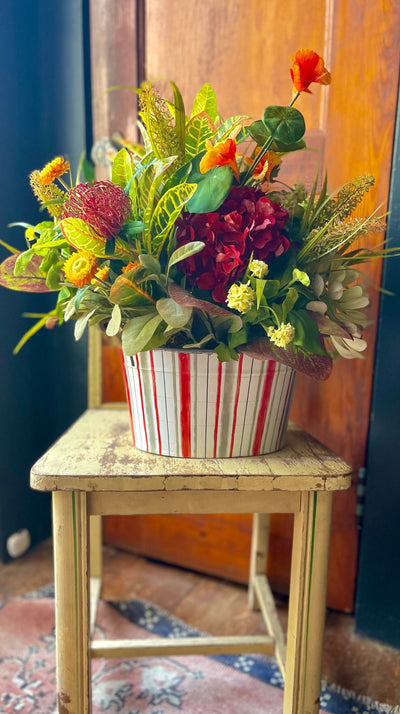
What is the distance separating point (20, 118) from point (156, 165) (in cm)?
74

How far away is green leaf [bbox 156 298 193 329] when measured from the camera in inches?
20.9

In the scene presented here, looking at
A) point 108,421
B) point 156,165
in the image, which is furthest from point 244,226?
point 108,421

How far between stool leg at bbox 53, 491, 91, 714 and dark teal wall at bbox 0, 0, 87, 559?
612 millimetres

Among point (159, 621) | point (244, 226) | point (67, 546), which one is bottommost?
point (159, 621)

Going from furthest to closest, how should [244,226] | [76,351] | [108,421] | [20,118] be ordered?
[76,351] → [20,118] → [108,421] → [244,226]

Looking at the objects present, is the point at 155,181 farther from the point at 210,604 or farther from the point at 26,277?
the point at 210,604

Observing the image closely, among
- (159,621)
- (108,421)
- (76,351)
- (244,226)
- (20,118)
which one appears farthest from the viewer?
(76,351)

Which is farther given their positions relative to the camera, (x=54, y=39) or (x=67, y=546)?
(x=54, y=39)

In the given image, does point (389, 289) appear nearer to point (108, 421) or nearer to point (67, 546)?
point (108, 421)

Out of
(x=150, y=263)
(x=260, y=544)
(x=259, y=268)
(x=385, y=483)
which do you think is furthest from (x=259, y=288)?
(x=260, y=544)

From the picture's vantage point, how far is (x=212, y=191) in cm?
52

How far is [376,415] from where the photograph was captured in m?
0.91

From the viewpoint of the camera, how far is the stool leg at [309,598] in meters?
0.61

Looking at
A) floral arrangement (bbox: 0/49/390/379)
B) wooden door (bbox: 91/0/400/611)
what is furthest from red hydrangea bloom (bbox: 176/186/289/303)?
wooden door (bbox: 91/0/400/611)
